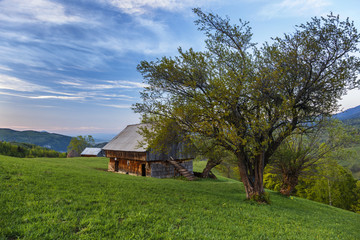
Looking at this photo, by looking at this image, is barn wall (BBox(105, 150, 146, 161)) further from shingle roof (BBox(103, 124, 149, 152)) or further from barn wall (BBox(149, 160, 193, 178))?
barn wall (BBox(149, 160, 193, 178))

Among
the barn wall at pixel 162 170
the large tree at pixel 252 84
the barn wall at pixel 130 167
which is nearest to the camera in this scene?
the large tree at pixel 252 84

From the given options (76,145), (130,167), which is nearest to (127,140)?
(130,167)

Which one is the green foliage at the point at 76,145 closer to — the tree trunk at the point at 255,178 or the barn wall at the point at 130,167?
the barn wall at the point at 130,167

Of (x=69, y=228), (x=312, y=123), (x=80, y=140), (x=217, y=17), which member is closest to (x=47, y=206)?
(x=69, y=228)

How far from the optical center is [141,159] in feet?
96.0

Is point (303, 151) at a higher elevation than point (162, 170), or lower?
higher

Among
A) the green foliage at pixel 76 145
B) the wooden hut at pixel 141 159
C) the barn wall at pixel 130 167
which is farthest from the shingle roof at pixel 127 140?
the green foliage at pixel 76 145

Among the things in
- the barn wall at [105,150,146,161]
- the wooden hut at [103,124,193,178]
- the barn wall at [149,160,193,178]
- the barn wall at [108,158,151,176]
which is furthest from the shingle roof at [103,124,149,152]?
the barn wall at [149,160,193,178]

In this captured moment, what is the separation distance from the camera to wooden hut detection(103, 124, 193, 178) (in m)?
29.4

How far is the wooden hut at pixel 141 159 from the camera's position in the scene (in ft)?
96.5

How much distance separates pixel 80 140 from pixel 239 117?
95851 mm

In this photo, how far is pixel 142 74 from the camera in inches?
571

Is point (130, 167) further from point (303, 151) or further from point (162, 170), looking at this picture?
point (303, 151)

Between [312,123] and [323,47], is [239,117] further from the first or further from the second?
[323,47]
